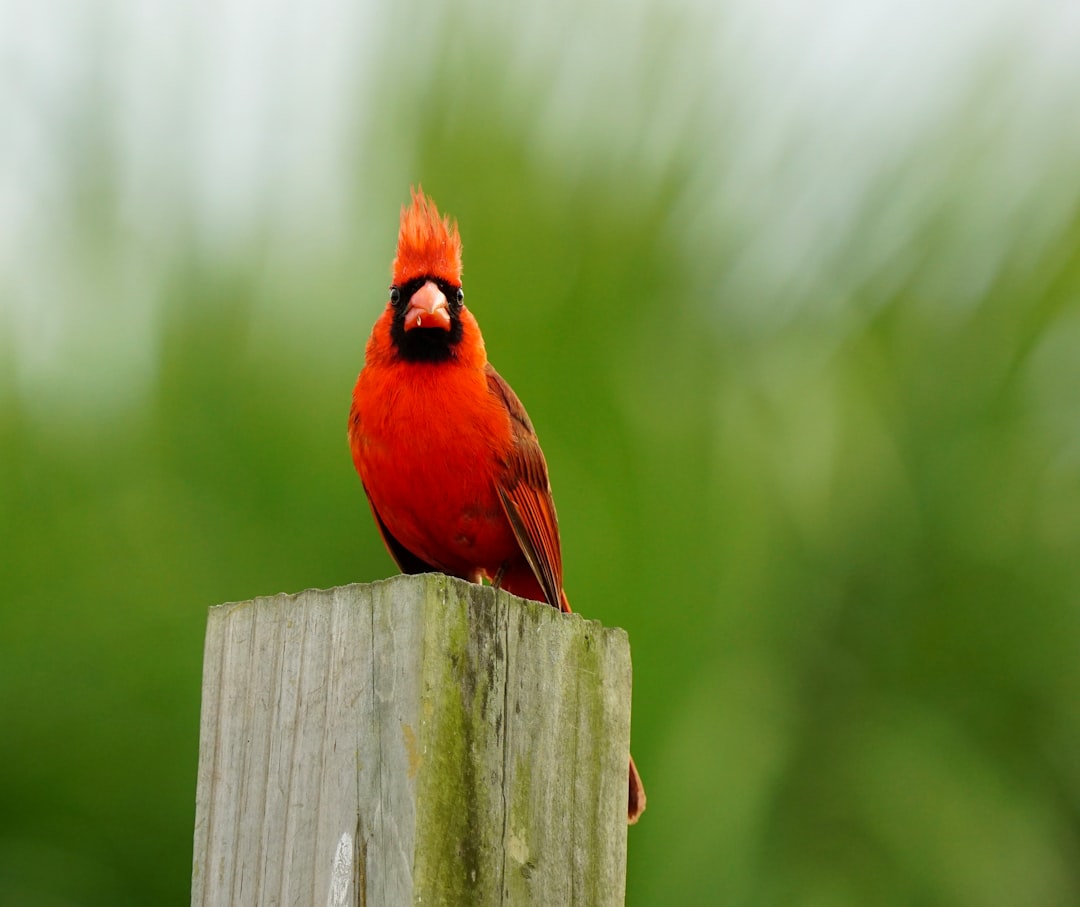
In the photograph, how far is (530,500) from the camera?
3080 millimetres

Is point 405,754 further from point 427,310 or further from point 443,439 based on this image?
point 427,310

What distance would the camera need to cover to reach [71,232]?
3379 millimetres

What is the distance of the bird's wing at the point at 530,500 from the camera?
3020 millimetres

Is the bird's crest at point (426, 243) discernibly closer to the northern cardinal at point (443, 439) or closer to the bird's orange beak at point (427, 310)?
the northern cardinal at point (443, 439)

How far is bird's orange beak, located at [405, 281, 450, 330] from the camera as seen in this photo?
3131 millimetres

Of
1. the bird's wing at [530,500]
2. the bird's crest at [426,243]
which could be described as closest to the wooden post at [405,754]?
the bird's wing at [530,500]

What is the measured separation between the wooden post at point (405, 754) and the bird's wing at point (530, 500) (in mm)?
1248

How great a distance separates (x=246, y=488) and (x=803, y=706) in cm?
156

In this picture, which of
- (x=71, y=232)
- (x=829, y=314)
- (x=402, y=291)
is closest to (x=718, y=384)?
(x=829, y=314)

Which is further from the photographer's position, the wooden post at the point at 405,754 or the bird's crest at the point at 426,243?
the bird's crest at the point at 426,243

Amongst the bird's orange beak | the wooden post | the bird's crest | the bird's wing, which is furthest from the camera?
the bird's crest

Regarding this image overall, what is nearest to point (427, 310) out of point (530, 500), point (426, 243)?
point (426, 243)

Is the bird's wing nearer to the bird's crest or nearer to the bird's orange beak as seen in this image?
the bird's orange beak

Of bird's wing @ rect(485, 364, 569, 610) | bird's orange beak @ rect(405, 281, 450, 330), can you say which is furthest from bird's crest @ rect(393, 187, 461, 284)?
bird's wing @ rect(485, 364, 569, 610)
